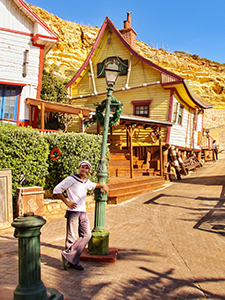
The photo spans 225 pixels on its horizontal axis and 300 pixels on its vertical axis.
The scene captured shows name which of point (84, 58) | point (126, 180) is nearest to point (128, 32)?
point (126, 180)

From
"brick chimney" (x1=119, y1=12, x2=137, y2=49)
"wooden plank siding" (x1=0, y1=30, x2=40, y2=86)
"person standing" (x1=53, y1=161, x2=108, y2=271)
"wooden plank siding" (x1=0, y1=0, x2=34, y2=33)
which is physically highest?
"brick chimney" (x1=119, y1=12, x2=137, y2=49)

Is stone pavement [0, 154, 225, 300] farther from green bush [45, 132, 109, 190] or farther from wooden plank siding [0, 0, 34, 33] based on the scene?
wooden plank siding [0, 0, 34, 33]

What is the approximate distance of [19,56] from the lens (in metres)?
12.2

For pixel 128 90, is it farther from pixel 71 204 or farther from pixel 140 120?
pixel 71 204

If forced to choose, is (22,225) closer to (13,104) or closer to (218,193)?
(218,193)

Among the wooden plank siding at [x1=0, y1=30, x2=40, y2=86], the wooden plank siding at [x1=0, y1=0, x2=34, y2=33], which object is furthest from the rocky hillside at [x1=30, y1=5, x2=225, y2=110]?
the wooden plank siding at [x1=0, y1=30, x2=40, y2=86]

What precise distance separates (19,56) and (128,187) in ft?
25.6

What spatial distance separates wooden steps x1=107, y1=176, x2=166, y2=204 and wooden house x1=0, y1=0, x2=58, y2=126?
210 inches

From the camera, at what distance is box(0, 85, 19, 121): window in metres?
12.0

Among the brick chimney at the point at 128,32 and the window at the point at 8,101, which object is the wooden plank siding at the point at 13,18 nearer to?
the window at the point at 8,101

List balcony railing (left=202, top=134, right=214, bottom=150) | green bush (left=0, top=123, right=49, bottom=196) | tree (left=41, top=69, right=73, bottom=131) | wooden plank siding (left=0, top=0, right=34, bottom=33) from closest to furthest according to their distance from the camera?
green bush (left=0, top=123, right=49, bottom=196) < wooden plank siding (left=0, top=0, right=34, bottom=33) < tree (left=41, top=69, right=73, bottom=131) < balcony railing (left=202, top=134, right=214, bottom=150)

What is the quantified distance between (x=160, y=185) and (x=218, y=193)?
11.3 feet

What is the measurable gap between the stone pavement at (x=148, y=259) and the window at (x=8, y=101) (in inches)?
248

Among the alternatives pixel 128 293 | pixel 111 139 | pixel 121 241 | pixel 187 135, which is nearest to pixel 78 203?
pixel 128 293
